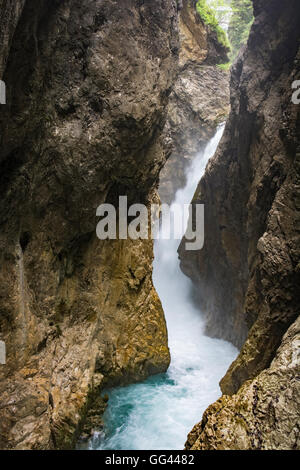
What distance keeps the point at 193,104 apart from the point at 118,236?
1451 centimetres

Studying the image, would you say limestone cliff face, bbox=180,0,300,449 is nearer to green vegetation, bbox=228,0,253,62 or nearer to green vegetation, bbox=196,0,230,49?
green vegetation, bbox=196,0,230,49

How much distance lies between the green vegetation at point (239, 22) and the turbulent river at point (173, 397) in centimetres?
2329

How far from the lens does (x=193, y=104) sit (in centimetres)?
2089

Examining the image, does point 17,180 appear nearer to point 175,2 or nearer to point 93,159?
point 93,159

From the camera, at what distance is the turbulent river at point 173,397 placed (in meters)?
7.09

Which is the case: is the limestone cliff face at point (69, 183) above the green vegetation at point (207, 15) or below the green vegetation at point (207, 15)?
below

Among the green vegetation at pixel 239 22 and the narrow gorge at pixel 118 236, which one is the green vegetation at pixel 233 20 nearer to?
the green vegetation at pixel 239 22

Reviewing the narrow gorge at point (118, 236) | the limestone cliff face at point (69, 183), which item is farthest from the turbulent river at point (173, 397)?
the limestone cliff face at point (69, 183)

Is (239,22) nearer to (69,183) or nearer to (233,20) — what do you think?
(233,20)

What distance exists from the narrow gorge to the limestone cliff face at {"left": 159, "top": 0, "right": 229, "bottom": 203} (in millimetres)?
9054

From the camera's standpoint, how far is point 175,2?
907cm

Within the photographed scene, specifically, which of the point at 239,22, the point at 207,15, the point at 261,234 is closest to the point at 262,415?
the point at 261,234

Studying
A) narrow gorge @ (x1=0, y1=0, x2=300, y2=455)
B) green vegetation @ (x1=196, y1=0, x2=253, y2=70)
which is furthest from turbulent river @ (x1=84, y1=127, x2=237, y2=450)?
green vegetation @ (x1=196, y1=0, x2=253, y2=70)

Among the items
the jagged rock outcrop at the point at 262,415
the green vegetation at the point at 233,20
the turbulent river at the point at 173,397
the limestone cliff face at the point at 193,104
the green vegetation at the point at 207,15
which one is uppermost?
the green vegetation at the point at 233,20
